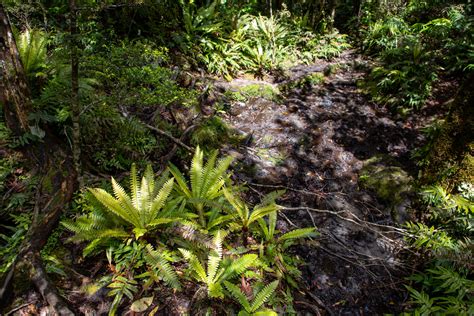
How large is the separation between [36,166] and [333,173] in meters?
4.55

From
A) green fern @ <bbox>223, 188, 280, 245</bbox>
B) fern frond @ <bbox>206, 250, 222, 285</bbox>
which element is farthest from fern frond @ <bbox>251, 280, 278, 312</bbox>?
green fern @ <bbox>223, 188, 280, 245</bbox>

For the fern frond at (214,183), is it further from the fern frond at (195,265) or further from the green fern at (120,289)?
the green fern at (120,289)

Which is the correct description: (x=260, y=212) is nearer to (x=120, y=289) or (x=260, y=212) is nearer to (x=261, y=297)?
(x=261, y=297)

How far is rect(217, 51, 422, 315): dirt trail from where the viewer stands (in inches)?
145

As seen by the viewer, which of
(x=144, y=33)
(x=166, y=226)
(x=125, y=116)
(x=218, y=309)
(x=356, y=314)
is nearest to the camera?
(x=218, y=309)

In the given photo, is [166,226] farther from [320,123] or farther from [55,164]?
[320,123]

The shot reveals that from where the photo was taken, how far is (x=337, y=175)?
5.31 metres

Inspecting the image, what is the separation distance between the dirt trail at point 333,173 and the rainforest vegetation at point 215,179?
0.10 feet

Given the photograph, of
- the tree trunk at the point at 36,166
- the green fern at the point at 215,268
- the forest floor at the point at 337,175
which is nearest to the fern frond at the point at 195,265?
the green fern at the point at 215,268

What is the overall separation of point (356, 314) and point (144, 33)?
22.9 feet

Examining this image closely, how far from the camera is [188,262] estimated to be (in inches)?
119

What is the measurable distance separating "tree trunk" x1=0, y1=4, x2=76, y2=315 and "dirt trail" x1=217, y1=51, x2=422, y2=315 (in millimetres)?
2603

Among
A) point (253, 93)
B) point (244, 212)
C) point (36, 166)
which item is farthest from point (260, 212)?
point (253, 93)

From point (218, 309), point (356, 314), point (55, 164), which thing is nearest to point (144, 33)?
point (55, 164)
